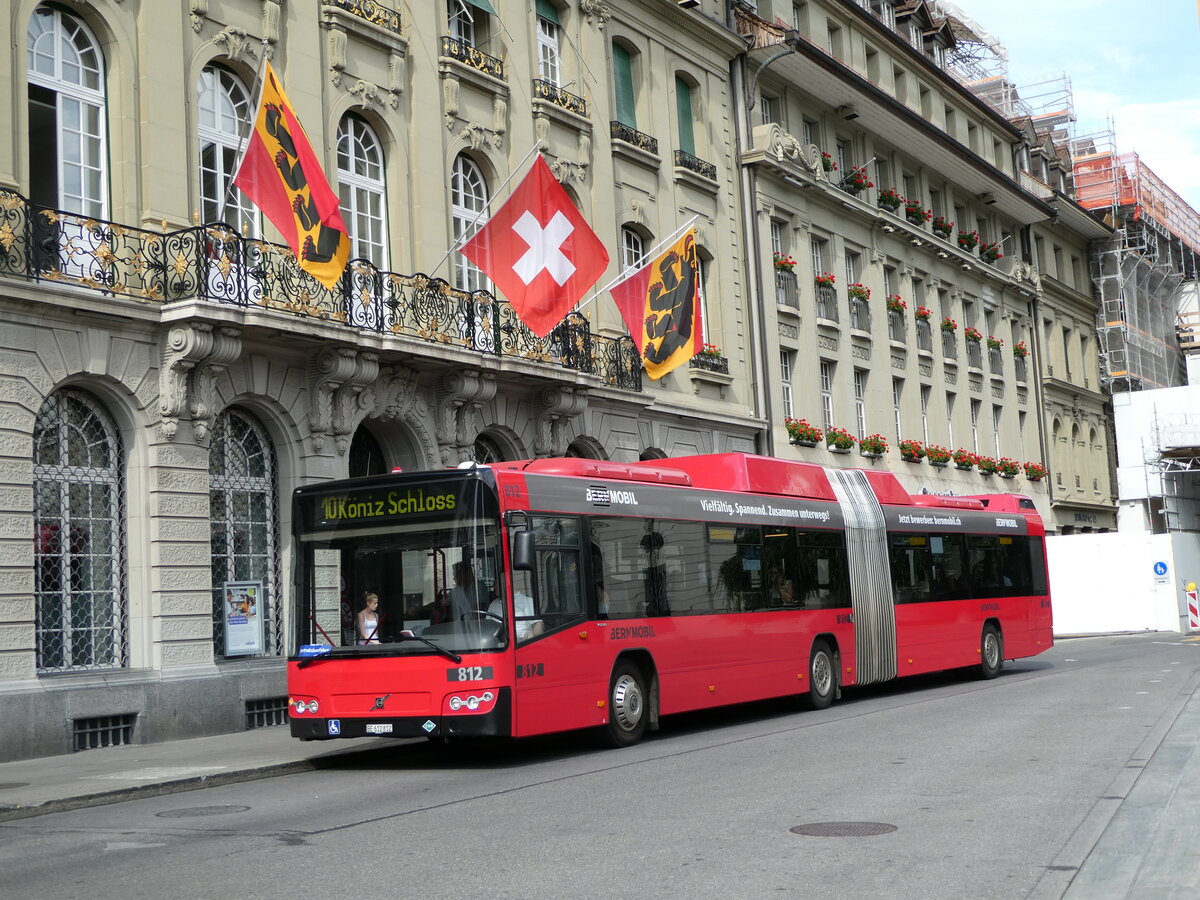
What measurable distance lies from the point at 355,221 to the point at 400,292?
65.2 inches

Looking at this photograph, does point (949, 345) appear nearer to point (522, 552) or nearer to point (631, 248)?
point (631, 248)

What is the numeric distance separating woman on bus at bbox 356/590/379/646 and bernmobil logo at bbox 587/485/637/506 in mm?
2592

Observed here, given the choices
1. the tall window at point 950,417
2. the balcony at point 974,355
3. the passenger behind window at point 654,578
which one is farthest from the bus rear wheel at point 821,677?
the balcony at point 974,355

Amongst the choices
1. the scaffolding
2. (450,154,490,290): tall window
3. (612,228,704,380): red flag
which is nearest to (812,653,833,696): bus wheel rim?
(612,228,704,380): red flag

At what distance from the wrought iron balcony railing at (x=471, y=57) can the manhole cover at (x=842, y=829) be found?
1690cm

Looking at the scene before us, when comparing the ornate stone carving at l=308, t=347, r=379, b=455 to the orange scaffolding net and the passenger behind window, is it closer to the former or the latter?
the passenger behind window

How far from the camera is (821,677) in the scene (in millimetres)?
19766

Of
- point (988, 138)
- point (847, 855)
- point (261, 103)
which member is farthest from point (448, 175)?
point (988, 138)

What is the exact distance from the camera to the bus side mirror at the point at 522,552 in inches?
530

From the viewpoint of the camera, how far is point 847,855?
8133mm

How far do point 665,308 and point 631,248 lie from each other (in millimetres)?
4618

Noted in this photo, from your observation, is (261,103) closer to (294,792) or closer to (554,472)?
(554,472)

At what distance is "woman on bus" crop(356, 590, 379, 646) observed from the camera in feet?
45.2

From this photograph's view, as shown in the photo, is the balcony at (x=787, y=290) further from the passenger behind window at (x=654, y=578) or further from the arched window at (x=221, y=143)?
the passenger behind window at (x=654, y=578)
